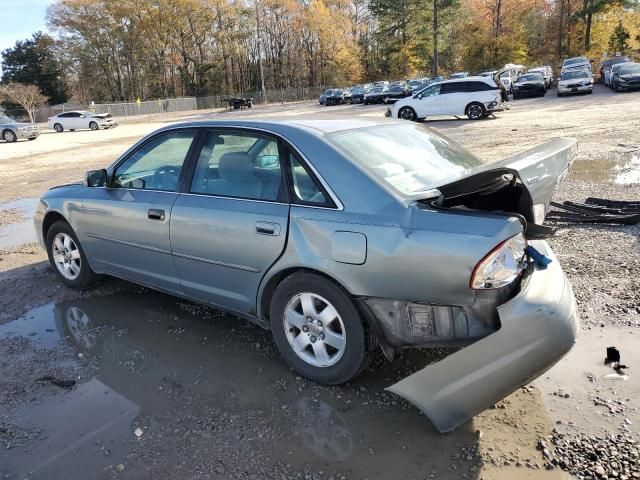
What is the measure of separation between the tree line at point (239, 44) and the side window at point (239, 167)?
6357 cm

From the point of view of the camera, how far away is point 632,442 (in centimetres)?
269

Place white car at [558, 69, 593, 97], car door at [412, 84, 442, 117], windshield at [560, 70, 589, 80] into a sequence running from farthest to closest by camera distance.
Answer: windshield at [560, 70, 589, 80], white car at [558, 69, 593, 97], car door at [412, 84, 442, 117]

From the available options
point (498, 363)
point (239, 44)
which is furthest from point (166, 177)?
point (239, 44)

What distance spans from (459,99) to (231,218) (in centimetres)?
2058

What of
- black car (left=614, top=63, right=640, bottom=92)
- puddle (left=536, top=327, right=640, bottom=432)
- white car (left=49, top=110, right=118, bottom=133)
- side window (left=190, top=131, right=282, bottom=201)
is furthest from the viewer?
white car (left=49, top=110, right=118, bottom=133)

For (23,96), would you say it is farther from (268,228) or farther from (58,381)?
(268,228)

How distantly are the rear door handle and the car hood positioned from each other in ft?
3.28

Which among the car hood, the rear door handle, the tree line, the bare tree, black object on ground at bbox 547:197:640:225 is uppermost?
the tree line

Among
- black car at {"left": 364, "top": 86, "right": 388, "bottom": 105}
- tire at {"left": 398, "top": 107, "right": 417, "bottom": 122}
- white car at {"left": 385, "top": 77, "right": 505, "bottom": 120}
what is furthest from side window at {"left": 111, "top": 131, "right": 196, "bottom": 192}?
black car at {"left": 364, "top": 86, "right": 388, "bottom": 105}

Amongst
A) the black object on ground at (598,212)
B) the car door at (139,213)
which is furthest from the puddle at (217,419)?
the black object on ground at (598,212)

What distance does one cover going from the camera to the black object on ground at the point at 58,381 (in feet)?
11.8

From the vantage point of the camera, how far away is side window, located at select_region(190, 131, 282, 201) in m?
3.57

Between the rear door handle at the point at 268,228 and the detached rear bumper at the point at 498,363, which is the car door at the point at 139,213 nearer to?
the rear door handle at the point at 268,228

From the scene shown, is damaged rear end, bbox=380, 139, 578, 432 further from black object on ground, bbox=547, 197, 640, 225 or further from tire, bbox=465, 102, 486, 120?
tire, bbox=465, 102, 486, 120
